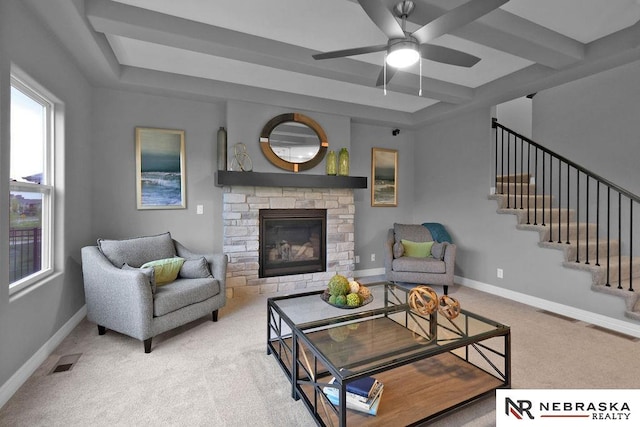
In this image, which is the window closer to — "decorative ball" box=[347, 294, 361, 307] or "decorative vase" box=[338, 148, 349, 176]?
"decorative ball" box=[347, 294, 361, 307]

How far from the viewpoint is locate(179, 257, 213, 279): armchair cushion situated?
3068mm

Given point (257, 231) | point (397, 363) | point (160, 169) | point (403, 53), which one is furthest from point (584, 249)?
point (160, 169)

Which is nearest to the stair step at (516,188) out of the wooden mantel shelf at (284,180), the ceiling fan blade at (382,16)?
the wooden mantel shelf at (284,180)

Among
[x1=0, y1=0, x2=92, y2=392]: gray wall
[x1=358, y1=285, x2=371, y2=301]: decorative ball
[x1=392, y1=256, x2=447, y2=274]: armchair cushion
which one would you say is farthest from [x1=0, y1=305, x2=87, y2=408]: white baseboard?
[x1=392, y1=256, x2=447, y2=274]: armchair cushion

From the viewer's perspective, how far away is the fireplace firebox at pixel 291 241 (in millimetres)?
4215

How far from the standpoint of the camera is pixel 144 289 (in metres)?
2.41

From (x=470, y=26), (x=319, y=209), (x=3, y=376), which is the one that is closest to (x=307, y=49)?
(x=470, y=26)

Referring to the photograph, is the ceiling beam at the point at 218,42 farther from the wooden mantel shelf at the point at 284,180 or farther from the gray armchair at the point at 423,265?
the gray armchair at the point at 423,265

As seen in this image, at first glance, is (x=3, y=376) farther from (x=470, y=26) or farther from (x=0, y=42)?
(x=470, y=26)

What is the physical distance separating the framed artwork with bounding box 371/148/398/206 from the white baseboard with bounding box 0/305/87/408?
4.04 metres

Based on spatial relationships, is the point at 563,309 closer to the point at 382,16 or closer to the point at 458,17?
the point at 458,17

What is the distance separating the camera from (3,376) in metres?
1.85

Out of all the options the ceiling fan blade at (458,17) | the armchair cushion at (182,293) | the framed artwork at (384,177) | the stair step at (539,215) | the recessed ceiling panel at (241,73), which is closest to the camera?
the ceiling fan blade at (458,17)

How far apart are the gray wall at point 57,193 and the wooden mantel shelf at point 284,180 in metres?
1.39
